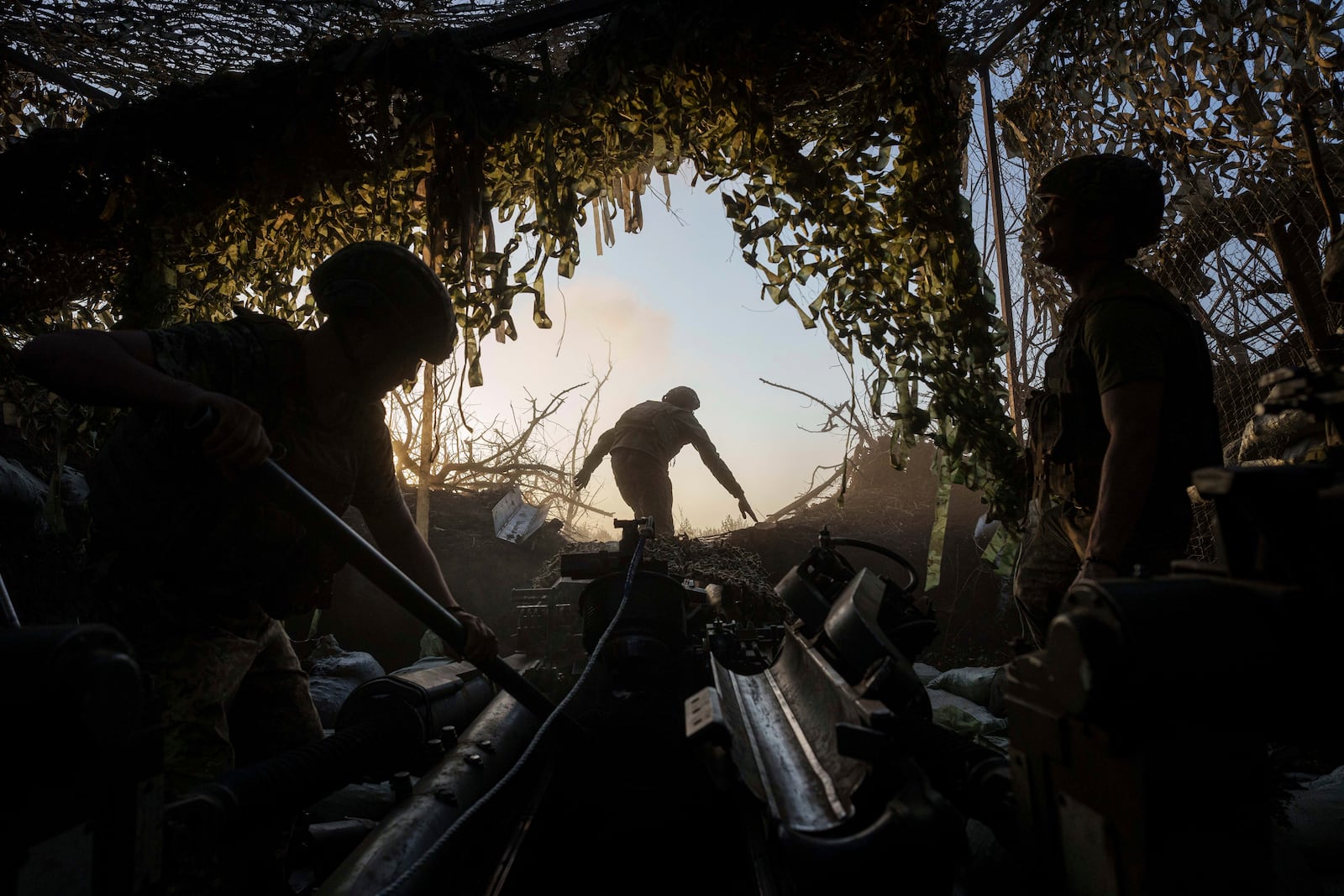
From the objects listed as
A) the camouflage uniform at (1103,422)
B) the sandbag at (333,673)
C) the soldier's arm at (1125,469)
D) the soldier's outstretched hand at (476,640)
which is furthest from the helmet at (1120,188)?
the sandbag at (333,673)

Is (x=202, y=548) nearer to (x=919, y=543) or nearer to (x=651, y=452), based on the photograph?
(x=651, y=452)

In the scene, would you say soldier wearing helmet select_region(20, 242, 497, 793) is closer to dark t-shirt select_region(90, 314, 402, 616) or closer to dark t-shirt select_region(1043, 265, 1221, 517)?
dark t-shirt select_region(90, 314, 402, 616)

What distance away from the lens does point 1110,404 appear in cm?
234

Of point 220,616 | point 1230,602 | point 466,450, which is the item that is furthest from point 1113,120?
point 466,450

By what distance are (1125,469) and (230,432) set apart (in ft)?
8.38

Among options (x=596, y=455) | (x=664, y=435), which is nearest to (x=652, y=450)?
(x=664, y=435)

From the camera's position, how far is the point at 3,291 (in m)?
4.83

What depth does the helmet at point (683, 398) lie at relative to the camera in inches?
369

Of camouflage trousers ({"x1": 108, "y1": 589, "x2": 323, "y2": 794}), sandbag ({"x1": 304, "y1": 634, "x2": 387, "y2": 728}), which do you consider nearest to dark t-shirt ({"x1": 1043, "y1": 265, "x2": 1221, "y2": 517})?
camouflage trousers ({"x1": 108, "y1": 589, "x2": 323, "y2": 794})

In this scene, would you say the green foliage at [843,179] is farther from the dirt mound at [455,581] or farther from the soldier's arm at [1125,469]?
the dirt mound at [455,581]

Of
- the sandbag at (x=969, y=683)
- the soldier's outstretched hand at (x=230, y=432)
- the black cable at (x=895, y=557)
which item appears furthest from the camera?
the sandbag at (x=969, y=683)

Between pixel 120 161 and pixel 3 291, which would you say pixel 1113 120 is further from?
pixel 3 291

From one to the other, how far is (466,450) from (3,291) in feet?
19.9

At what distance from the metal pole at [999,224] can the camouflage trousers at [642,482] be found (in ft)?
15.5
